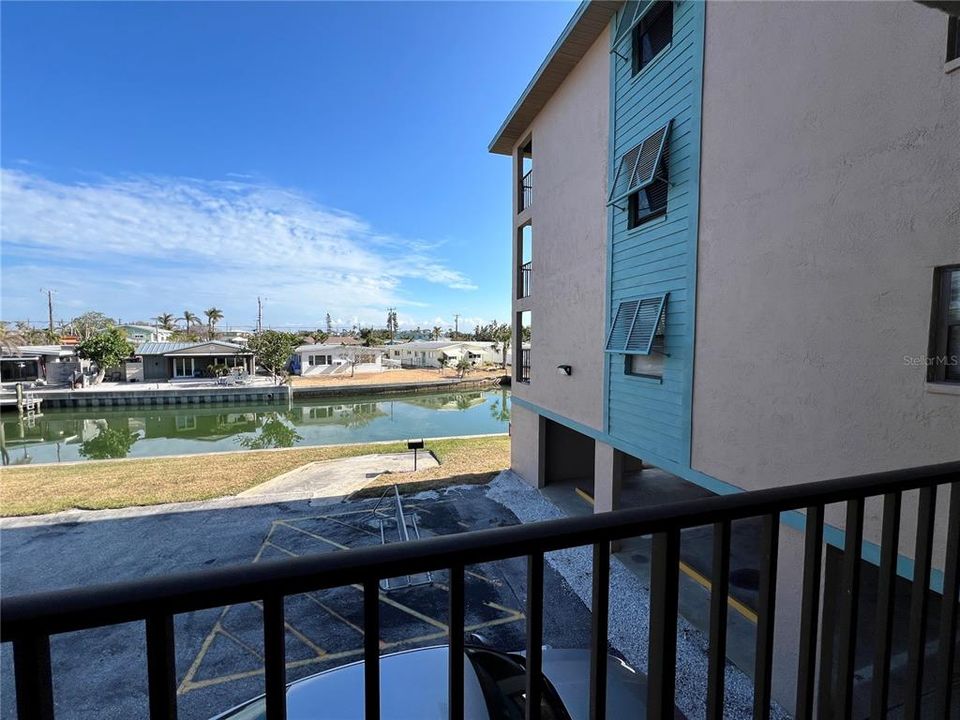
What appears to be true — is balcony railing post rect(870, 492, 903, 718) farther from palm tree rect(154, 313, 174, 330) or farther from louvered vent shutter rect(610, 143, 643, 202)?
palm tree rect(154, 313, 174, 330)

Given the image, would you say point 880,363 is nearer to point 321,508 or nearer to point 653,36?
point 653,36

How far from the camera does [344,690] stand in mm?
2658

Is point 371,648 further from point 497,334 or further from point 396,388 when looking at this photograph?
point 497,334

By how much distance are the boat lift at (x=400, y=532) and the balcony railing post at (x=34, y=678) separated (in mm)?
5282

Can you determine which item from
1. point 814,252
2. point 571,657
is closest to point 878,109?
point 814,252

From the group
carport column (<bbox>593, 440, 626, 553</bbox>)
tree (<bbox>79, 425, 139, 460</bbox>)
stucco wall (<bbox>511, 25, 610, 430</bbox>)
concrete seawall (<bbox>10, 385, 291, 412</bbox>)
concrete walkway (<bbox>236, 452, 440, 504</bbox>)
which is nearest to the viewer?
carport column (<bbox>593, 440, 626, 553</bbox>)

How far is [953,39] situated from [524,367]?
336 inches

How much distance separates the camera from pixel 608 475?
7172 mm

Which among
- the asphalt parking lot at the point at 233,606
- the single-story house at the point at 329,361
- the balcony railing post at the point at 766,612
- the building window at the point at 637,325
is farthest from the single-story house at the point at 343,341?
the balcony railing post at the point at 766,612

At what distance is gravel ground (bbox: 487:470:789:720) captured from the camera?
4031 millimetres

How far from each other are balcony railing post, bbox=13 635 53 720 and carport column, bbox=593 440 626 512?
22.5 ft

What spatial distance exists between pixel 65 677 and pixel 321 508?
4.31 metres

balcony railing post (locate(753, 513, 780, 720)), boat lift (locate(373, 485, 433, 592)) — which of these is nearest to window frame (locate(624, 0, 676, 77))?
balcony railing post (locate(753, 513, 780, 720))

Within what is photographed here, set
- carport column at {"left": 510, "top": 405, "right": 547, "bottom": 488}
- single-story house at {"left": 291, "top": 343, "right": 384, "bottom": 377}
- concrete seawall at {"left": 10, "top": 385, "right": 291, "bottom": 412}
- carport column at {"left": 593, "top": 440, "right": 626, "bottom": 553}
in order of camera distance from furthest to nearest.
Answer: single-story house at {"left": 291, "top": 343, "right": 384, "bottom": 377}, concrete seawall at {"left": 10, "top": 385, "right": 291, "bottom": 412}, carport column at {"left": 510, "top": 405, "right": 547, "bottom": 488}, carport column at {"left": 593, "top": 440, "right": 626, "bottom": 553}
